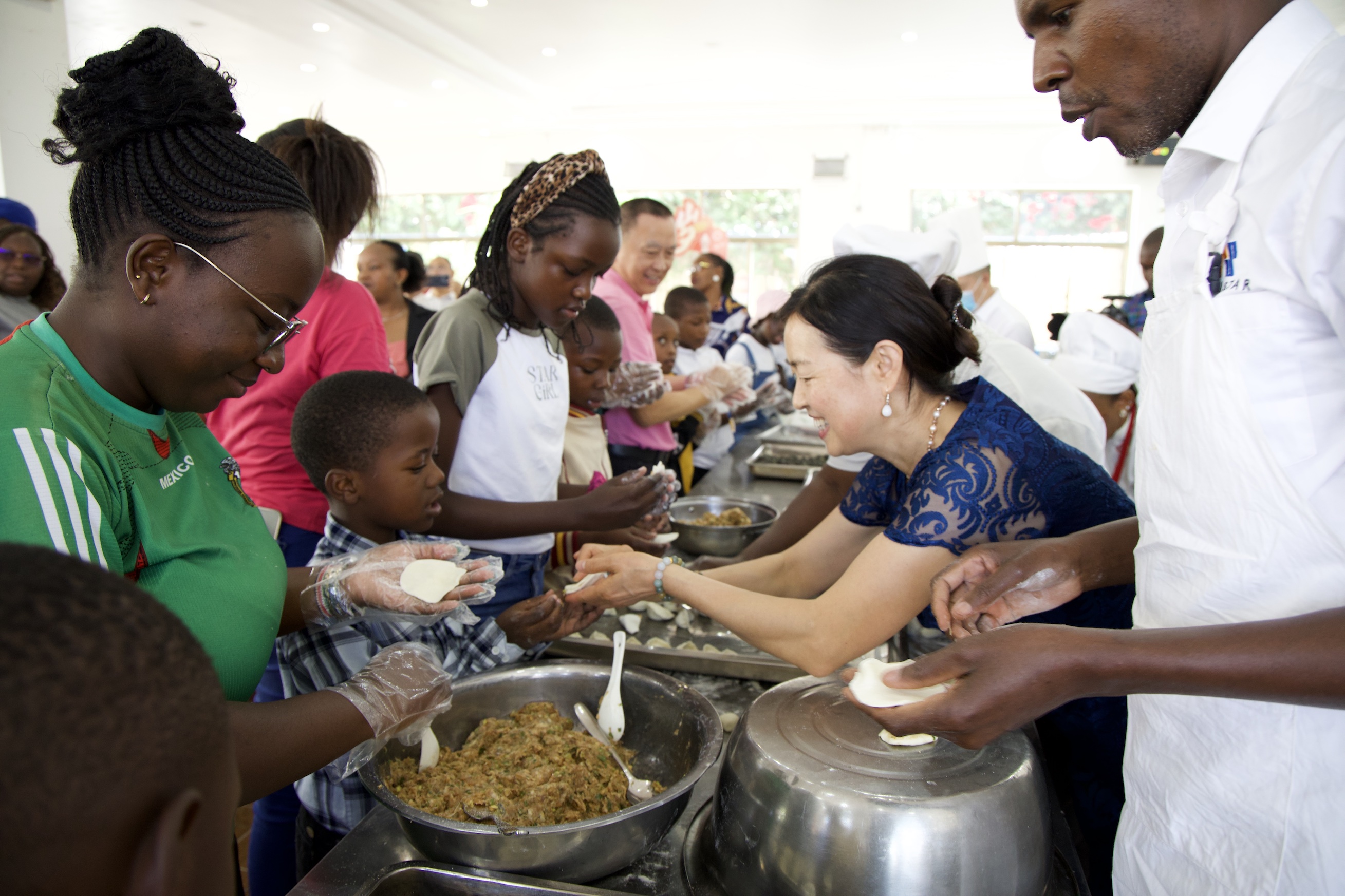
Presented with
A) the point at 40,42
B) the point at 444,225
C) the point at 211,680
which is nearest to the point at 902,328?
the point at 211,680

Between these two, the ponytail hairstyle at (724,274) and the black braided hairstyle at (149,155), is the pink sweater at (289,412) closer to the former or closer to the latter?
the black braided hairstyle at (149,155)

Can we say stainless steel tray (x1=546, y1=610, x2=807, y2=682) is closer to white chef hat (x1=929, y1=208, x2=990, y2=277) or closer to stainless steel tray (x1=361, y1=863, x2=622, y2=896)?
stainless steel tray (x1=361, y1=863, x2=622, y2=896)

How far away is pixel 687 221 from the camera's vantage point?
10.5 m

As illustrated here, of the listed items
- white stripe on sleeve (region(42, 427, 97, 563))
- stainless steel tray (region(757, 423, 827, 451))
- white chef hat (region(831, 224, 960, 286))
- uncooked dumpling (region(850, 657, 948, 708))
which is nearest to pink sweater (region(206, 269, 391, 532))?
white stripe on sleeve (region(42, 427, 97, 563))

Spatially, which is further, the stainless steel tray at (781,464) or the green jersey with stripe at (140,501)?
the stainless steel tray at (781,464)

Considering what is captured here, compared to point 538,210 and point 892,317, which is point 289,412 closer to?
point 538,210

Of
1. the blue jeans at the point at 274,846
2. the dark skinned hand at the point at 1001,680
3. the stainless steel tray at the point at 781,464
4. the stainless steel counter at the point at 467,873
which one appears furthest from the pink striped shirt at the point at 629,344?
the dark skinned hand at the point at 1001,680

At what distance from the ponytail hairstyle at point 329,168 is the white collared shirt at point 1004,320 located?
9.83ft

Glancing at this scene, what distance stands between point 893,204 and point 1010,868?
12.8m

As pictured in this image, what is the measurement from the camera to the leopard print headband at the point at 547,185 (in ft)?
6.73

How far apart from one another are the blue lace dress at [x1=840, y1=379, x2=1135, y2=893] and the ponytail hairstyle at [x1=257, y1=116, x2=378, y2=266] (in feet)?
5.51

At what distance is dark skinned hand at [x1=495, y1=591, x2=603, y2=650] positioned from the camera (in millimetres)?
1660

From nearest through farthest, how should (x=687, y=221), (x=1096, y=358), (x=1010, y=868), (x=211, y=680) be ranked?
(x=211, y=680) → (x=1010, y=868) → (x=1096, y=358) → (x=687, y=221)

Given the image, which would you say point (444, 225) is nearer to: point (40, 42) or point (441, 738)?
point (40, 42)
